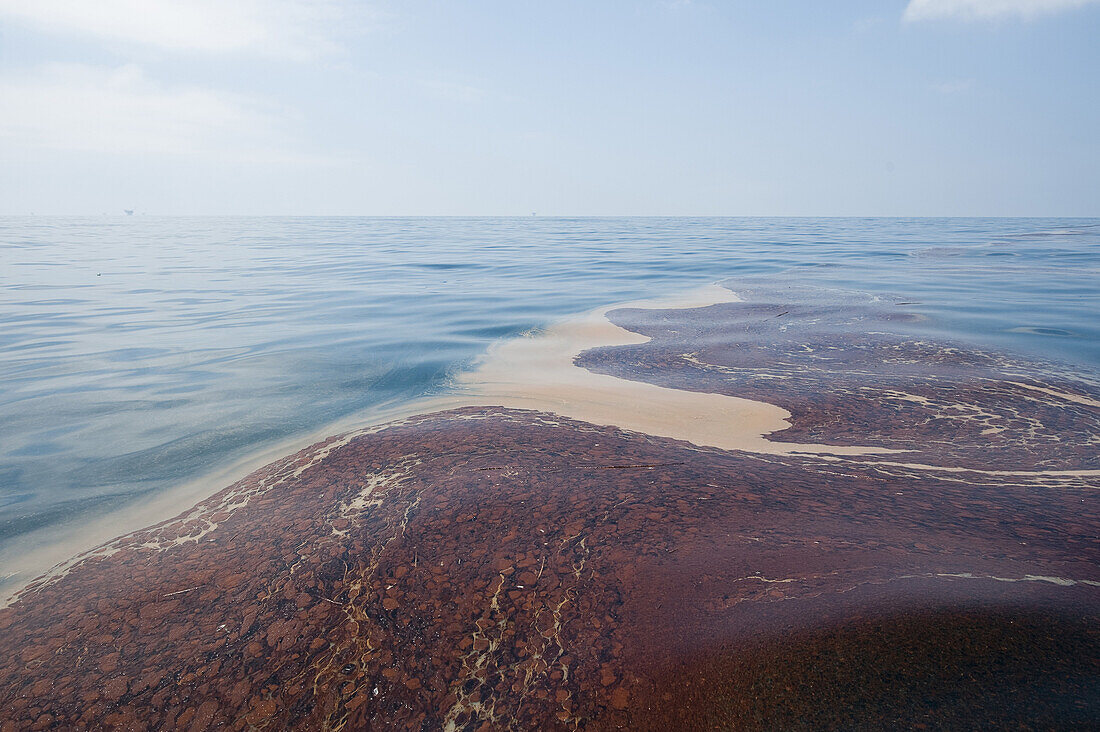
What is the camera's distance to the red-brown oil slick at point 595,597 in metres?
2.13

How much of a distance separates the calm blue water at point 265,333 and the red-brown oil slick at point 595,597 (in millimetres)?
1436

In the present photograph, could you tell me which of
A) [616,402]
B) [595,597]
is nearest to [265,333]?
[616,402]

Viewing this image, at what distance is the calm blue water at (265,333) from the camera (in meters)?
4.88

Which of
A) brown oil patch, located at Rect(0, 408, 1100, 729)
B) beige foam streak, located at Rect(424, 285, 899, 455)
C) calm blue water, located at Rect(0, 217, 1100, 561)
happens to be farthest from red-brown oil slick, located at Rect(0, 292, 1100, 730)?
calm blue water, located at Rect(0, 217, 1100, 561)

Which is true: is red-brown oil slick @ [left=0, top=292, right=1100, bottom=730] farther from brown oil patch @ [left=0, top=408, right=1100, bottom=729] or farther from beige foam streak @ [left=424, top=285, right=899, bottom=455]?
beige foam streak @ [left=424, top=285, right=899, bottom=455]

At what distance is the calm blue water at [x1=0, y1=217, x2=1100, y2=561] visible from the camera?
16.0 feet

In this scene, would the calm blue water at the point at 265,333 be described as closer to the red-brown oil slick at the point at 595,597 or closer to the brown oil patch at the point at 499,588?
the red-brown oil slick at the point at 595,597

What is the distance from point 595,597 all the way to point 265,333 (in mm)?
9246

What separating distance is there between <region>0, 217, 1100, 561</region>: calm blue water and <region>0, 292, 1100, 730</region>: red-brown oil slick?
1.44 m

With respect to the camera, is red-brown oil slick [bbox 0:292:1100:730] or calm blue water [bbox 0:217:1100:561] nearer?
red-brown oil slick [bbox 0:292:1100:730]

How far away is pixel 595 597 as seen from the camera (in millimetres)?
2648

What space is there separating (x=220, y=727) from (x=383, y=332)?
27.9 feet

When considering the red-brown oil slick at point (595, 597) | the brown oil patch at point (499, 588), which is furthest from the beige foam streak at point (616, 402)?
the brown oil patch at point (499, 588)

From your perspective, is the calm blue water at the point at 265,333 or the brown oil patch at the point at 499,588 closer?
the brown oil patch at the point at 499,588
